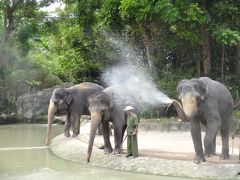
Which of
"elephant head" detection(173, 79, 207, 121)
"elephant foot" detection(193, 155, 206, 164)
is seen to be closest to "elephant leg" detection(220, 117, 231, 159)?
"elephant foot" detection(193, 155, 206, 164)

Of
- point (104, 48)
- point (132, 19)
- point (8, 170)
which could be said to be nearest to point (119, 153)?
point (8, 170)

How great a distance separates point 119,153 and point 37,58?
77.8 feet

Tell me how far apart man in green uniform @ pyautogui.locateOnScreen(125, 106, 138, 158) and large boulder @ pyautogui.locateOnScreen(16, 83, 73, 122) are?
1739 cm

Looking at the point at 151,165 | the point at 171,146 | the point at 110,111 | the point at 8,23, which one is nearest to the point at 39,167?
the point at 110,111

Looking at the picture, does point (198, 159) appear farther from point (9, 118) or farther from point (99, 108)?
point (9, 118)

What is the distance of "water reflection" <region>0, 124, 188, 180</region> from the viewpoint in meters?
12.1

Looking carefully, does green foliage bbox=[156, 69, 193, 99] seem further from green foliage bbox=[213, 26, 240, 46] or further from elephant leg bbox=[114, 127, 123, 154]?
elephant leg bbox=[114, 127, 123, 154]

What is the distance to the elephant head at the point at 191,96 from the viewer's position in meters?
11.5

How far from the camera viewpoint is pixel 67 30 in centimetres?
3123

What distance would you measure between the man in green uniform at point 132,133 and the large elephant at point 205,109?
1504 millimetres

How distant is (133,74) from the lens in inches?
943

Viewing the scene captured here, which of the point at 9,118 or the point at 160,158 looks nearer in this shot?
the point at 160,158

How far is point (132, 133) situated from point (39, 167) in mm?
2764

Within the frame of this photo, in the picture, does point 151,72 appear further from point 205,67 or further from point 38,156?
point 38,156
